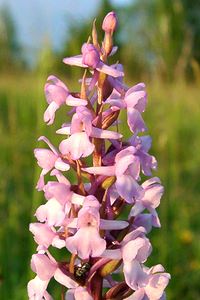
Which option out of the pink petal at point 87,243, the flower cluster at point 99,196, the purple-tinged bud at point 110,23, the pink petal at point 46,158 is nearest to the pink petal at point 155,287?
the flower cluster at point 99,196

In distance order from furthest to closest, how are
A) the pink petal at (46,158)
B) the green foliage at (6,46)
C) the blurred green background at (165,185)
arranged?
1. the green foliage at (6,46)
2. the blurred green background at (165,185)
3. the pink petal at (46,158)

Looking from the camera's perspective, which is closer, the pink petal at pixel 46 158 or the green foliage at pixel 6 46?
the pink petal at pixel 46 158

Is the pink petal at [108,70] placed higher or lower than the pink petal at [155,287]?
higher

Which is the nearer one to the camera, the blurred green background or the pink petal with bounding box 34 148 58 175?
the pink petal with bounding box 34 148 58 175

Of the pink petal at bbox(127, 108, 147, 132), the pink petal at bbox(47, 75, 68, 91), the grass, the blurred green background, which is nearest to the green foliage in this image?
the blurred green background

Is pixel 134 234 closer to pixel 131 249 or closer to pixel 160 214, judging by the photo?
pixel 131 249

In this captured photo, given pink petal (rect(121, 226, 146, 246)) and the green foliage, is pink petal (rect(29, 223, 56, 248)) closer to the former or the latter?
pink petal (rect(121, 226, 146, 246))

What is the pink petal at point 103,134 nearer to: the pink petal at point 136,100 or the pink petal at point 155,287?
the pink petal at point 136,100

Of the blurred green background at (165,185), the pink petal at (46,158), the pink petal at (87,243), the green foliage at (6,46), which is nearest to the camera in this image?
the pink petal at (87,243)
